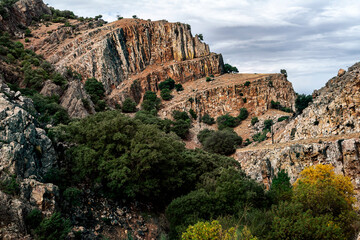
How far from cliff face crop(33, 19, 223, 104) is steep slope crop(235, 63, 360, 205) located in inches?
1403

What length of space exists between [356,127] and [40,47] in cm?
5982

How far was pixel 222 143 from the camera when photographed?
42.4m

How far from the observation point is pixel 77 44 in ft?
198

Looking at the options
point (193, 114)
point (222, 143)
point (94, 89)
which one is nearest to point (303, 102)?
point (222, 143)

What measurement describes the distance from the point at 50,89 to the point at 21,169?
102 feet

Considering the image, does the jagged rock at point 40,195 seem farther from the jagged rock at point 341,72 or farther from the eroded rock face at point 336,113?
the jagged rock at point 341,72

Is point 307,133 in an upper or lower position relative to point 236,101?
lower

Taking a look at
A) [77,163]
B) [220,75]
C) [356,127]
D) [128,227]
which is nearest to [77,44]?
[220,75]

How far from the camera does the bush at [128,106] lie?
5527cm

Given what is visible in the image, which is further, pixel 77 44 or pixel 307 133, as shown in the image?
pixel 77 44

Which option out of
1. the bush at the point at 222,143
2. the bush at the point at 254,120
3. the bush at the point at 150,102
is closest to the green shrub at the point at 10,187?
the bush at the point at 222,143

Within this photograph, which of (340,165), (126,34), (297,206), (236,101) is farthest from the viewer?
(126,34)

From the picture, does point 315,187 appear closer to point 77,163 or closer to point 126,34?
point 77,163

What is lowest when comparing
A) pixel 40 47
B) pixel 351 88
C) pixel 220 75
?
pixel 351 88
